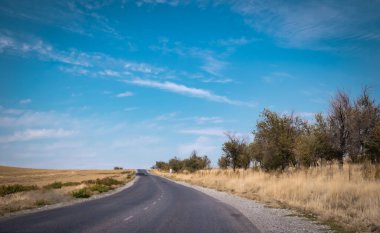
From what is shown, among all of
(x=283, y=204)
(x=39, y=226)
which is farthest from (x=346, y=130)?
(x=39, y=226)

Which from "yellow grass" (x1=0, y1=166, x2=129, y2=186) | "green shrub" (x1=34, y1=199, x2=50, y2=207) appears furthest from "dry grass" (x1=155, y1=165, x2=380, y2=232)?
"yellow grass" (x1=0, y1=166, x2=129, y2=186)

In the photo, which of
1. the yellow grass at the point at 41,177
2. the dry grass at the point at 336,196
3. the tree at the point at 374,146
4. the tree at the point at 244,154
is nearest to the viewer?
the dry grass at the point at 336,196

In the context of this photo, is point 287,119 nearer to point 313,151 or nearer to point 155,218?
point 313,151

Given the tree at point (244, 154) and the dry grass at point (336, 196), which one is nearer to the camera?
the dry grass at point (336, 196)

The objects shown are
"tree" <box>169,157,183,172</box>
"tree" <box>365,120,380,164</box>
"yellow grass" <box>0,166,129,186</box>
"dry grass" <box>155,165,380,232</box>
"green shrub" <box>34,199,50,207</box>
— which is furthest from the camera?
"tree" <box>169,157,183,172</box>

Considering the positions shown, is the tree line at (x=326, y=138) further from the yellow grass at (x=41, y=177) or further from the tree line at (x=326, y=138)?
the yellow grass at (x=41, y=177)

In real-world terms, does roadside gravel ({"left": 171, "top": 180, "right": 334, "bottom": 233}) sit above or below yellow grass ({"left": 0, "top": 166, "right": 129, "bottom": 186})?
above

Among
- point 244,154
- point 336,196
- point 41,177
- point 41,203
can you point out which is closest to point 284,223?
point 336,196

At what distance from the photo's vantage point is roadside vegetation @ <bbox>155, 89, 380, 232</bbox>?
1599cm

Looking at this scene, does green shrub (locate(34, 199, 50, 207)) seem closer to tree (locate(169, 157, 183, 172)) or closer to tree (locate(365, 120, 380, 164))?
tree (locate(365, 120, 380, 164))

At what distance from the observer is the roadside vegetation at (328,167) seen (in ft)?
52.5

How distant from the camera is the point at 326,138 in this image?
32844 mm

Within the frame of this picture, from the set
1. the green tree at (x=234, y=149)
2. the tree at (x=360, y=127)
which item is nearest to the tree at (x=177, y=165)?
the green tree at (x=234, y=149)

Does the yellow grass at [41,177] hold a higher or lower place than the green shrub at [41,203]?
lower
